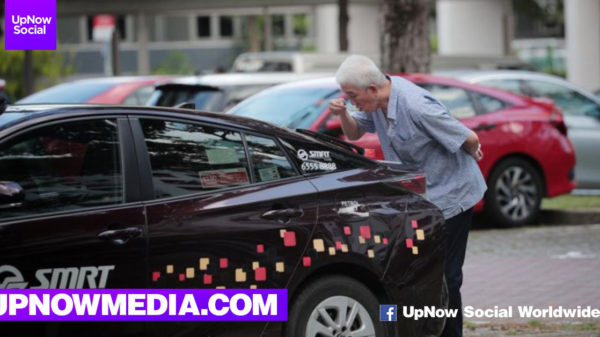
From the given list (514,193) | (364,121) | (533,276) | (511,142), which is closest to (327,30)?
(514,193)

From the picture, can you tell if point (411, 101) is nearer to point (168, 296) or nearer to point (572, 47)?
point (168, 296)

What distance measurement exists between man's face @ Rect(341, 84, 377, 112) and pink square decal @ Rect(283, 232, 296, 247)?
108cm

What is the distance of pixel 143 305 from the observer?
17.0 ft

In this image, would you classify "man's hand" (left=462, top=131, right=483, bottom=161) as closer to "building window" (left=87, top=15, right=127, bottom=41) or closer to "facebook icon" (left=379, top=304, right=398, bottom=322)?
"facebook icon" (left=379, top=304, right=398, bottom=322)

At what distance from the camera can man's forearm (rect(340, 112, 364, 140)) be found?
681 cm

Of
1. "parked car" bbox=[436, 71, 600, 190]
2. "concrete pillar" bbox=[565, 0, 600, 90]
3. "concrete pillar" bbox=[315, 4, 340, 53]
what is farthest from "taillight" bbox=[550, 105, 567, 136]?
"concrete pillar" bbox=[315, 4, 340, 53]

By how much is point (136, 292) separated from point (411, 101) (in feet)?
6.74

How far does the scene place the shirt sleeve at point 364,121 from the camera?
692 cm

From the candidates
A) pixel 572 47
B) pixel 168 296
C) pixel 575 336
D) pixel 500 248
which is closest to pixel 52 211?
pixel 168 296

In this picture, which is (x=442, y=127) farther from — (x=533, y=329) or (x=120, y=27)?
(x=120, y=27)

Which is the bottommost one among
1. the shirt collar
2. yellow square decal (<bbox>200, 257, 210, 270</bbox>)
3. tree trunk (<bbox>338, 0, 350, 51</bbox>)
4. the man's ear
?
yellow square decal (<bbox>200, 257, 210, 270</bbox>)

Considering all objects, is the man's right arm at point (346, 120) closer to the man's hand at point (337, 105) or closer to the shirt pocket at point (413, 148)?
the man's hand at point (337, 105)

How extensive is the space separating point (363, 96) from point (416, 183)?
563 mm

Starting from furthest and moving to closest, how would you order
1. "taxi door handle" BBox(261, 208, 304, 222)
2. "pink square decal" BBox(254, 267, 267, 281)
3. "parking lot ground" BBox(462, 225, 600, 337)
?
"parking lot ground" BBox(462, 225, 600, 337) → "taxi door handle" BBox(261, 208, 304, 222) → "pink square decal" BBox(254, 267, 267, 281)
